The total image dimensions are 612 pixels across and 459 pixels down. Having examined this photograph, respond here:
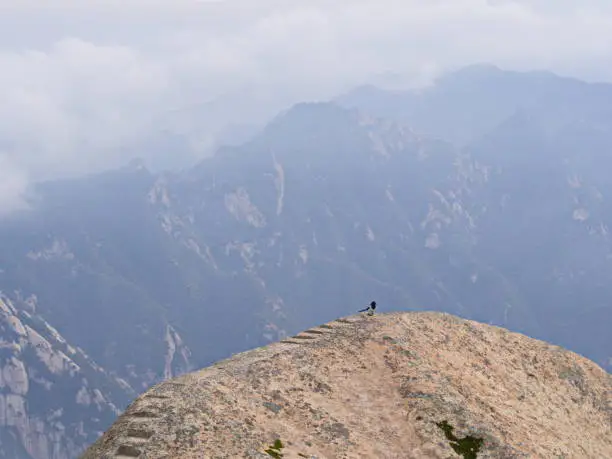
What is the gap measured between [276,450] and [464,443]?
13.3m

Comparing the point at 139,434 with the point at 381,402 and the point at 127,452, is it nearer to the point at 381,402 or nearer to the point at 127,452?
the point at 127,452

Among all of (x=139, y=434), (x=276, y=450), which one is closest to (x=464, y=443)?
(x=276, y=450)

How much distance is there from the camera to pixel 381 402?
50375 mm

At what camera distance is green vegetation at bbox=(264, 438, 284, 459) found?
4072 centimetres

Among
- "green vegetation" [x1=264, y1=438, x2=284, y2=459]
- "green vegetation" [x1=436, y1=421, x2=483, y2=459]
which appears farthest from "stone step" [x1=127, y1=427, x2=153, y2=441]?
"green vegetation" [x1=436, y1=421, x2=483, y2=459]

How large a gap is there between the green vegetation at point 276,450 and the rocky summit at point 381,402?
10cm

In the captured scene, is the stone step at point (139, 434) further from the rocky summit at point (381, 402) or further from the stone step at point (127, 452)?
the stone step at point (127, 452)

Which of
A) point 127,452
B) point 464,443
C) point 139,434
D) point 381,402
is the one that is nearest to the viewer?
point 127,452

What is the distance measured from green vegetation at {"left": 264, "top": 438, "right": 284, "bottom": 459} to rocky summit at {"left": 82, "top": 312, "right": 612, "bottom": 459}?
0.10 m

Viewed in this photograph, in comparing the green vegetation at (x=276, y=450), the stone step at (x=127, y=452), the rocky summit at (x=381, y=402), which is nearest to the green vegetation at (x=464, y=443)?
the rocky summit at (x=381, y=402)

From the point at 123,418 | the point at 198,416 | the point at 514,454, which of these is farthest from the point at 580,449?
the point at 123,418

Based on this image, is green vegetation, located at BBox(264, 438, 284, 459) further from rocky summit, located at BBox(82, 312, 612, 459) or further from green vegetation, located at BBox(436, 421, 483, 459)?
green vegetation, located at BBox(436, 421, 483, 459)

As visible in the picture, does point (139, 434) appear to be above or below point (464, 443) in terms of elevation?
below

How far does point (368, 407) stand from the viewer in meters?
49.4
